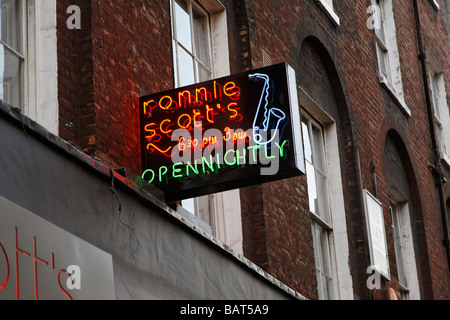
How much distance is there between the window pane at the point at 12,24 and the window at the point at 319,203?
522cm

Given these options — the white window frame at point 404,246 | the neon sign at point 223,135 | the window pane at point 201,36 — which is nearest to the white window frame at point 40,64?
the neon sign at point 223,135

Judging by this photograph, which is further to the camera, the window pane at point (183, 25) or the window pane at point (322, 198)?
the window pane at point (322, 198)

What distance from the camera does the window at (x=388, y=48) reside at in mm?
16050

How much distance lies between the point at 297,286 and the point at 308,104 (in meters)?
2.68

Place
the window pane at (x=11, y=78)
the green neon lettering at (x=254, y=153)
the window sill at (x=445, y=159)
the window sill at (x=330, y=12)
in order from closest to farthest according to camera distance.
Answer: the window pane at (x=11, y=78) → the green neon lettering at (x=254, y=153) → the window sill at (x=330, y=12) → the window sill at (x=445, y=159)

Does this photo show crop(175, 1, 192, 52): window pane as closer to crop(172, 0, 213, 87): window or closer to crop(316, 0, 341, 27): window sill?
crop(172, 0, 213, 87): window

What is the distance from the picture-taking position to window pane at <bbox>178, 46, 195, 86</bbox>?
31.6 feet

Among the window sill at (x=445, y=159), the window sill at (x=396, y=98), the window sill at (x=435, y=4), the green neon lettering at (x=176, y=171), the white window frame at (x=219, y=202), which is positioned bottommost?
the green neon lettering at (x=176, y=171)

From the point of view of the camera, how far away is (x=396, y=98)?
15.7m

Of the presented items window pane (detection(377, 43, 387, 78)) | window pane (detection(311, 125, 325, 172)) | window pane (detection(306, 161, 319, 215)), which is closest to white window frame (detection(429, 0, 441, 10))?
window pane (detection(377, 43, 387, 78))

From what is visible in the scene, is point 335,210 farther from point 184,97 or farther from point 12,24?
point 12,24

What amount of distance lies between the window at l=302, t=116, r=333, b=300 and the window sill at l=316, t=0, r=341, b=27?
165cm

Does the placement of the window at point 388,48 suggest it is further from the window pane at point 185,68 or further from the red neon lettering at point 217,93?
the red neon lettering at point 217,93

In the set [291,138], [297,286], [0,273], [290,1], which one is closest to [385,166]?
[290,1]
